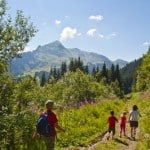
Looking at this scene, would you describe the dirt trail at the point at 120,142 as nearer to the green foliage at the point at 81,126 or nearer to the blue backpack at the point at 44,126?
the green foliage at the point at 81,126

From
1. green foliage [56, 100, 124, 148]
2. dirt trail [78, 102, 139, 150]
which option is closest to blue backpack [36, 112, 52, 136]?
dirt trail [78, 102, 139, 150]

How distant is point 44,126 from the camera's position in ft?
43.4

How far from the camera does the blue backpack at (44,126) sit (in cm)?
1320

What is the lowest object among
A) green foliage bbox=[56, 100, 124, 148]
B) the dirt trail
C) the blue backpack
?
the dirt trail

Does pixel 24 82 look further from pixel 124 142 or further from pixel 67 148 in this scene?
pixel 124 142

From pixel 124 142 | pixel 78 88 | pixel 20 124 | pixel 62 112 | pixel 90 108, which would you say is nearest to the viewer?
pixel 20 124

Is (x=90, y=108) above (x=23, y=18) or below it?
below

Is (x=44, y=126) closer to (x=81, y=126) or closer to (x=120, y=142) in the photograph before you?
(x=120, y=142)

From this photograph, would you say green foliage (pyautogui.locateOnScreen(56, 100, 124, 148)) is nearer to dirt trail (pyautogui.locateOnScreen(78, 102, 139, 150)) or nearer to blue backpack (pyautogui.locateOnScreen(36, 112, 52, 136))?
dirt trail (pyautogui.locateOnScreen(78, 102, 139, 150))

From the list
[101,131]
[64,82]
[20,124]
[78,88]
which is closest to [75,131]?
[101,131]

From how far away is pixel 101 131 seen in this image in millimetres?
25672

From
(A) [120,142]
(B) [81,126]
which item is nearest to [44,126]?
(A) [120,142]

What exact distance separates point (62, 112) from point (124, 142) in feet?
24.5

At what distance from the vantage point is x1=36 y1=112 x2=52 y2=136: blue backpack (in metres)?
13.2
